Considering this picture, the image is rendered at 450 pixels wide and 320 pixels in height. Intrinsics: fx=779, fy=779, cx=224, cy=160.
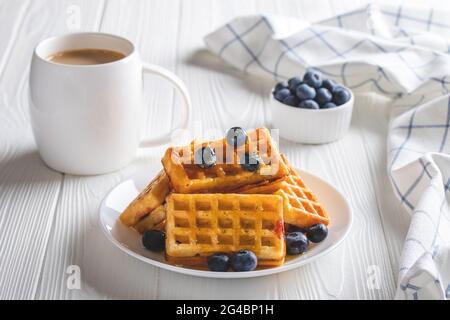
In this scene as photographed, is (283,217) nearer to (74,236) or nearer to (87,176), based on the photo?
(74,236)

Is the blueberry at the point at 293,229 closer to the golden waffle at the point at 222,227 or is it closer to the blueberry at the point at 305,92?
the golden waffle at the point at 222,227

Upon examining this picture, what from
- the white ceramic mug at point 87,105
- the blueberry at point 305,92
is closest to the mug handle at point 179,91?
the white ceramic mug at point 87,105

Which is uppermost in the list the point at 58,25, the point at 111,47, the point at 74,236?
the point at 111,47

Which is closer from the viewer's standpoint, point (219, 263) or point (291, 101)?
point (219, 263)

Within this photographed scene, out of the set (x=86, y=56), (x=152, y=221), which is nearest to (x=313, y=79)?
(x=86, y=56)

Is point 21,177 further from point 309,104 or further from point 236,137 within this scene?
point 309,104
